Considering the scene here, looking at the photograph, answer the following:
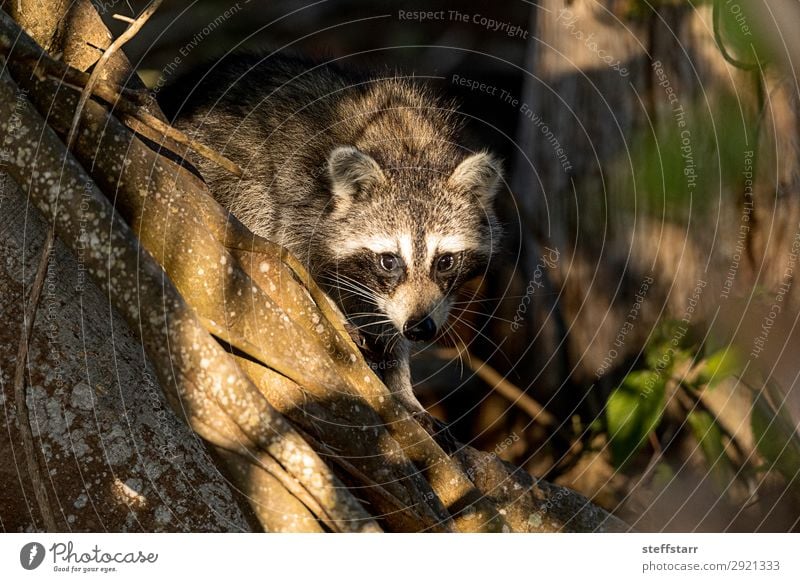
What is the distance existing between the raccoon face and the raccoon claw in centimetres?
46

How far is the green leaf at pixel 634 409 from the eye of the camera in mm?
4324

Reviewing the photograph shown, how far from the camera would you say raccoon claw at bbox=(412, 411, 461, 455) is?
12.6 feet

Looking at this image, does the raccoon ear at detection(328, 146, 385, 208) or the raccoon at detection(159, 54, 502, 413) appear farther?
the raccoon at detection(159, 54, 502, 413)

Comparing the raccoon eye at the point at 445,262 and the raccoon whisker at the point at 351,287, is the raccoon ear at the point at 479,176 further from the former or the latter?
the raccoon whisker at the point at 351,287

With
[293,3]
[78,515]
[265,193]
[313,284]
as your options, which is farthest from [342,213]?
[293,3]

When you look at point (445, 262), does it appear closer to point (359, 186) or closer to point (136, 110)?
point (359, 186)

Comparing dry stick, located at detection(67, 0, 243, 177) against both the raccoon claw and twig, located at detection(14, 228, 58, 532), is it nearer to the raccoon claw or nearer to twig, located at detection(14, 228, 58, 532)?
twig, located at detection(14, 228, 58, 532)

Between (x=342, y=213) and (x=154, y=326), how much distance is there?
1995mm

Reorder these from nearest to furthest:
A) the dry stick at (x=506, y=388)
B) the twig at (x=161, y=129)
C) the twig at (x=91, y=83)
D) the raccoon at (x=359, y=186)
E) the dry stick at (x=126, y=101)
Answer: the twig at (x=91, y=83)
the dry stick at (x=126, y=101)
the twig at (x=161, y=129)
the raccoon at (x=359, y=186)
the dry stick at (x=506, y=388)

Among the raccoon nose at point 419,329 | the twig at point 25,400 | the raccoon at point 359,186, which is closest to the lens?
the twig at point 25,400

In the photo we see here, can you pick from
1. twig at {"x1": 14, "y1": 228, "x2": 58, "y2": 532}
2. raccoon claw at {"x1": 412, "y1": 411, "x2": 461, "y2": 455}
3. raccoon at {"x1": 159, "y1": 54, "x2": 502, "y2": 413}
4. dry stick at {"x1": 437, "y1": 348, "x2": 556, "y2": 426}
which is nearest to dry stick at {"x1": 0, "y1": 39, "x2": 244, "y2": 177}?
twig at {"x1": 14, "y1": 228, "x2": 58, "y2": 532}

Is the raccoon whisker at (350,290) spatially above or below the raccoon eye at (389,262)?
below
